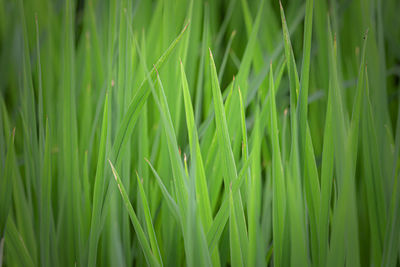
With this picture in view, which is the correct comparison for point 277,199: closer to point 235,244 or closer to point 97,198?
point 235,244

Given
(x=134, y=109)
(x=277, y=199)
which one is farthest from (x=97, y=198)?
(x=277, y=199)

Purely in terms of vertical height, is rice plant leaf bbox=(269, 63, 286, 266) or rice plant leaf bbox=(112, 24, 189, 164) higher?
rice plant leaf bbox=(112, 24, 189, 164)

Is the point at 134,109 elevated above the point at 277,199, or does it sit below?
above

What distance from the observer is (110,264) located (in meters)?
0.44

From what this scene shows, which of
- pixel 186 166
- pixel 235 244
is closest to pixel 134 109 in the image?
pixel 186 166

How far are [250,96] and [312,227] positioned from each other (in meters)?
0.24

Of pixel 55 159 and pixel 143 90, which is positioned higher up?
pixel 143 90

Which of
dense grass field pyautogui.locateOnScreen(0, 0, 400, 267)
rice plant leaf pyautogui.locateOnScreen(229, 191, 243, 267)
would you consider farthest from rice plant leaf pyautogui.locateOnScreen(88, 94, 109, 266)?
rice plant leaf pyautogui.locateOnScreen(229, 191, 243, 267)

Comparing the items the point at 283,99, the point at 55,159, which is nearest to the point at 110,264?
the point at 55,159

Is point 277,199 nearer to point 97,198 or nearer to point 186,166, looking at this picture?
point 186,166

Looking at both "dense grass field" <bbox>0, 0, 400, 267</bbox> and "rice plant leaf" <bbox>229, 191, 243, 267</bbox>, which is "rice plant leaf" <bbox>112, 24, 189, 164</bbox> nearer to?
"dense grass field" <bbox>0, 0, 400, 267</bbox>

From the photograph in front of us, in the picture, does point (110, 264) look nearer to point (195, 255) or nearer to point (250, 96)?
point (195, 255)

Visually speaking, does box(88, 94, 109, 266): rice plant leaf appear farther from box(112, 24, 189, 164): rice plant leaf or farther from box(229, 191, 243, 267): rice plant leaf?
box(229, 191, 243, 267): rice plant leaf

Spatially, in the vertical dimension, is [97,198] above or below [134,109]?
below
